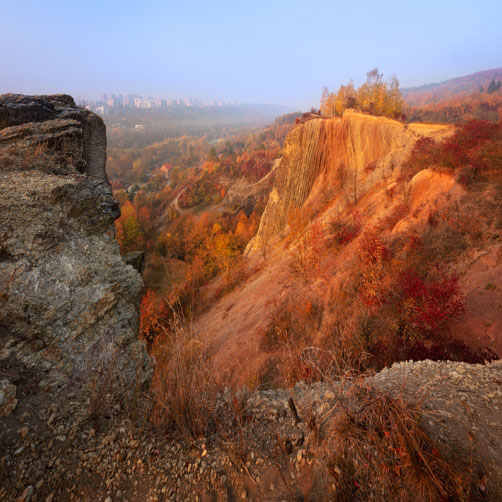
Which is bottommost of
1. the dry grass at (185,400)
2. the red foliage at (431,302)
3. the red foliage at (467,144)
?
the red foliage at (431,302)

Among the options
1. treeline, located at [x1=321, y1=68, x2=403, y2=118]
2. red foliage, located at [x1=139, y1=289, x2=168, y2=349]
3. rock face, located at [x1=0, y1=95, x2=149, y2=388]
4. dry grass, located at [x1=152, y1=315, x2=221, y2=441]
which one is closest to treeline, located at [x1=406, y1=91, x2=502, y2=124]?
treeline, located at [x1=321, y1=68, x2=403, y2=118]

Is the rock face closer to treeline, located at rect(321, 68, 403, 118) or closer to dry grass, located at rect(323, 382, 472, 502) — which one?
dry grass, located at rect(323, 382, 472, 502)

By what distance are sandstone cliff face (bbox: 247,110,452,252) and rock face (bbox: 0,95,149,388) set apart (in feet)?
63.2

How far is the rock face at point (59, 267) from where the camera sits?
399 centimetres

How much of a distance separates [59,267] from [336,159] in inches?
1023

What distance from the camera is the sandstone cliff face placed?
21469 mm

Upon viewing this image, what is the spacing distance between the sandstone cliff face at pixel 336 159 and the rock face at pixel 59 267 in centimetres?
1926

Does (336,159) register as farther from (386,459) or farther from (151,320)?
(386,459)

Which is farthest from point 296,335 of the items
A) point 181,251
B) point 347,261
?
point 181,251

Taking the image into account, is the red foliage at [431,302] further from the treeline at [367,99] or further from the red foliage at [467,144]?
the treeline at [367,99]

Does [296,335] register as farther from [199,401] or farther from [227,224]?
[227,224]

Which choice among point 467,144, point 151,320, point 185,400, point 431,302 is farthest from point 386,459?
point 467,144

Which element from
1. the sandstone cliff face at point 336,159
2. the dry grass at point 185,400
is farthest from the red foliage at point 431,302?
the sandstone cliff face at point 336,159

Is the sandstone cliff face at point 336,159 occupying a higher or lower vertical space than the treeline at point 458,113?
lower
